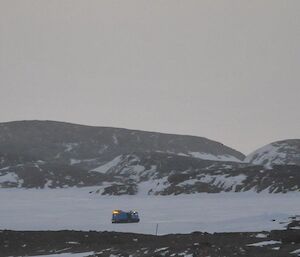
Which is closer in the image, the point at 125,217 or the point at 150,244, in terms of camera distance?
the point at 150,244

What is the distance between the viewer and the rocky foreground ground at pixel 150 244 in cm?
3128

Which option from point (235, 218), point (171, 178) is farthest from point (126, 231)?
point (171, 178)

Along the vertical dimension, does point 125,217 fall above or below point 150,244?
above

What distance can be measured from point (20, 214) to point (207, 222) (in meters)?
28.1

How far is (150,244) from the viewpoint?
38.0m

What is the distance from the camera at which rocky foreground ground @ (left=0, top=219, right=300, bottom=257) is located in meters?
31.3

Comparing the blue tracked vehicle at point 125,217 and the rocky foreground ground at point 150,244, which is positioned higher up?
the blue tracked vehicle at point 125,217

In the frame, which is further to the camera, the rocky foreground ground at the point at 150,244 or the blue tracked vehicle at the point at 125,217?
the blue tracked vehicle at the point at 125,217

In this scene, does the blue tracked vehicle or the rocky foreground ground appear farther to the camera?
the blue tracked vehicle

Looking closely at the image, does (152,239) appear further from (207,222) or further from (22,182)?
(22,182)

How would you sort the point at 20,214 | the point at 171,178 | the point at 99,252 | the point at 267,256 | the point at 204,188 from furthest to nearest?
1. the point at 171,178
2. the point at 204,188
3. the point at 20,214
4. the point at 99,252
5. the point at 267,256

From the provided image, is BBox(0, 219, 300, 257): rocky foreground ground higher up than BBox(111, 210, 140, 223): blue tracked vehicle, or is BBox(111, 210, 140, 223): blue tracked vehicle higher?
BBox(111, 210, 140, 223): blue tracked vehicle

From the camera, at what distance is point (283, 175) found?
123000mm

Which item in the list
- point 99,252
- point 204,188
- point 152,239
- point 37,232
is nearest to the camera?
point 99,252
